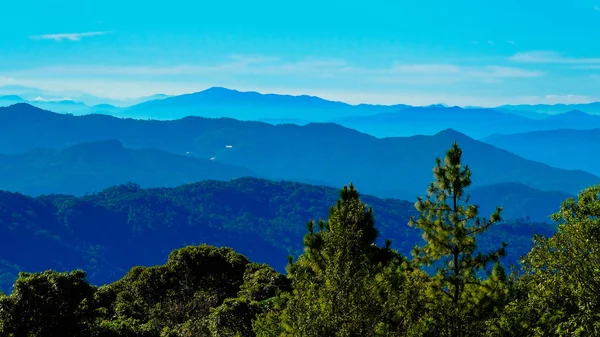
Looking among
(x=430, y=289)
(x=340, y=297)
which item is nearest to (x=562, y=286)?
(x=430, y=289)

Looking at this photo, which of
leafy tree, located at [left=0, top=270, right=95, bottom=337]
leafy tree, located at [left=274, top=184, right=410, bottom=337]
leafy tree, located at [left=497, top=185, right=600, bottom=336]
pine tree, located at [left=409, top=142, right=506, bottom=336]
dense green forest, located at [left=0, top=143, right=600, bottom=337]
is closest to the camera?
leafy tree, located at [left=274, top=184, right=410, bottom=337]

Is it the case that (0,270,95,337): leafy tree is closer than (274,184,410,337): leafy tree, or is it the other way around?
(274,184,410,337): leafy tree

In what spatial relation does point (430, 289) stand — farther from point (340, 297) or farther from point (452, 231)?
point (340, 297)

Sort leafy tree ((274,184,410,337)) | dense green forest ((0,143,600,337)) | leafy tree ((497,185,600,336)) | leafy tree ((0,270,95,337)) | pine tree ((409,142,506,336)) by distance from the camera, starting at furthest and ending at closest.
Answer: leafy tree ((0,270,95,337)) → pine tree ((409,142,506,336)) → dense green forest ((0,143,600,337)) → leafy tree ((497,185,600,336)) → leafy tree ((274,184,410,337))

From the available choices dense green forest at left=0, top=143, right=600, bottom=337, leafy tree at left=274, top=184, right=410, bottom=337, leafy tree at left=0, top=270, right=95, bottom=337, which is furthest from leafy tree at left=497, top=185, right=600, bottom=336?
leafy tree at left=0, top=270, right=95, bottom=337

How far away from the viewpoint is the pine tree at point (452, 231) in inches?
958

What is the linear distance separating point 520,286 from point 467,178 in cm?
457

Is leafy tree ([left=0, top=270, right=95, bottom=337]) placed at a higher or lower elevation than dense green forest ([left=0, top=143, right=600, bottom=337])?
lower

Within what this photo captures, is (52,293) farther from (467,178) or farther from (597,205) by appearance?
(597,205)

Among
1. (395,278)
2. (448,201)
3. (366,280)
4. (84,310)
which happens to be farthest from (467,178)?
(84,310)

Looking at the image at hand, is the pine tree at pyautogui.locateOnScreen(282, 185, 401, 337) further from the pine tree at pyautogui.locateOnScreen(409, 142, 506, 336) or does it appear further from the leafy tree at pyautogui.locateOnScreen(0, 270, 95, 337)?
the leafy tree at pyautogui.locateOnScreen(0, 270, 95, 337)

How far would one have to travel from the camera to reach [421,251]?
2530 cm

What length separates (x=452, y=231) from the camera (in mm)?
24453

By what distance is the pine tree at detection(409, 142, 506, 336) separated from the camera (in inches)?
958
